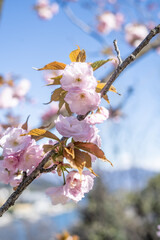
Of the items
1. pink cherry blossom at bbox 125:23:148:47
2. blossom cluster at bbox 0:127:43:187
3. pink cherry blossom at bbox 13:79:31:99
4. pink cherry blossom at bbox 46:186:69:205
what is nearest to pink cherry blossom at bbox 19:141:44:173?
blossom cluster at bbox 0:127:43:187

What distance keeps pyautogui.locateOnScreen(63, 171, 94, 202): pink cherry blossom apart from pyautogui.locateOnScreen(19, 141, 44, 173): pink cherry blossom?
79 millimetres

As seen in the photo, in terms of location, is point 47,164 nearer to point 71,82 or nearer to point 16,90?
point 71,82

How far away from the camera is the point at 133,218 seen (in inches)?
208

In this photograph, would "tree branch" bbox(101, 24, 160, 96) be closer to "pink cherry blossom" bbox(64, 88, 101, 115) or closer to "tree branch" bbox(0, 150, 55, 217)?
"pink cherry blossom" bbox(64, 88, 101, 115)

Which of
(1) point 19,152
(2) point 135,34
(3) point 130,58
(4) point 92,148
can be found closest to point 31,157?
(1) point 19,152

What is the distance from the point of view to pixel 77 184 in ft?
1.98

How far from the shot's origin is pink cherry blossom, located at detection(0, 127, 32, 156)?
0.56 metres

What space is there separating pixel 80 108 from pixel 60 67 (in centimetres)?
11

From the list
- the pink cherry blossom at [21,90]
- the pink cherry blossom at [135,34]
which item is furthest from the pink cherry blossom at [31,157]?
the pink cherry blossom at [135,34]

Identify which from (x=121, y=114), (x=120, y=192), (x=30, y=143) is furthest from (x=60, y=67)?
(x=120, y=192)

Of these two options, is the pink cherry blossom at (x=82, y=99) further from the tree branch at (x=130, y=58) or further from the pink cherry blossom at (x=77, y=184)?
the pink cherry blossom at (x=77, y=184)

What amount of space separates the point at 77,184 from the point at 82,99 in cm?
20

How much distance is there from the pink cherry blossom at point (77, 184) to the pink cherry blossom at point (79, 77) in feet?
0.63

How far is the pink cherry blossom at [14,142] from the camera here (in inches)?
21.9
